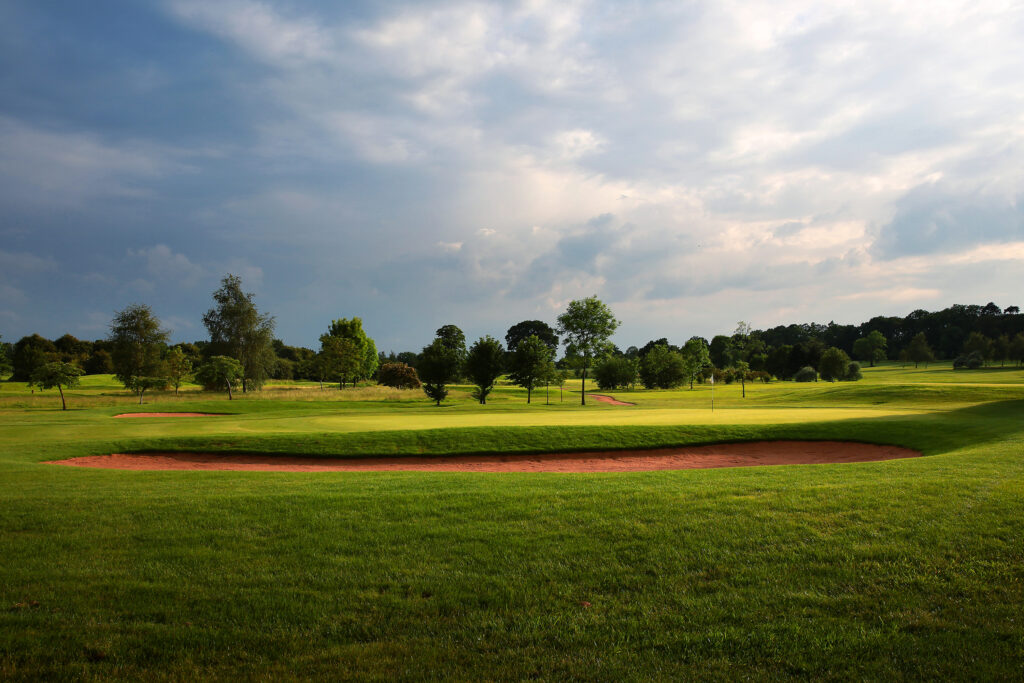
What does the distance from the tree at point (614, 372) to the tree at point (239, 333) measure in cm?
4933

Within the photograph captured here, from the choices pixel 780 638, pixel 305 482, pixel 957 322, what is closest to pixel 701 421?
pixel 305 482

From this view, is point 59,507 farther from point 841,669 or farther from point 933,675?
point 933,675

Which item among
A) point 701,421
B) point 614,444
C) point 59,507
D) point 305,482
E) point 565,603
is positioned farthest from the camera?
point 701,421

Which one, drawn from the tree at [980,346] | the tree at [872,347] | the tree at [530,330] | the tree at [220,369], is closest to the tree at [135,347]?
the tree at [220,369]

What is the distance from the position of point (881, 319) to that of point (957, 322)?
20014 millimetres

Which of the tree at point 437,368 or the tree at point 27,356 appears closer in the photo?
the tree at point 437,368

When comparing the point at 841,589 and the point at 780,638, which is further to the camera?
the point at 841,589

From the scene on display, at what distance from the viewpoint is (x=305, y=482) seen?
11.5 m

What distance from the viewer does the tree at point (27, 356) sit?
83.5 m

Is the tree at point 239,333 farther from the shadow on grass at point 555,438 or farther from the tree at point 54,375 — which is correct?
the shadow on grass at point 555,438

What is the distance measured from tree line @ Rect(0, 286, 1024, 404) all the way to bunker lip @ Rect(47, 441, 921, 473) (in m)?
28.9

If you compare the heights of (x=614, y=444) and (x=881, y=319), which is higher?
(x=881, y=319)

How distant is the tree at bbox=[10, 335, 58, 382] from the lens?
8350 centimetres

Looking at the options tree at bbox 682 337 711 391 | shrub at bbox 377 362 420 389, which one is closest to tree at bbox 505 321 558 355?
tree at bbox 682 337 711 391
